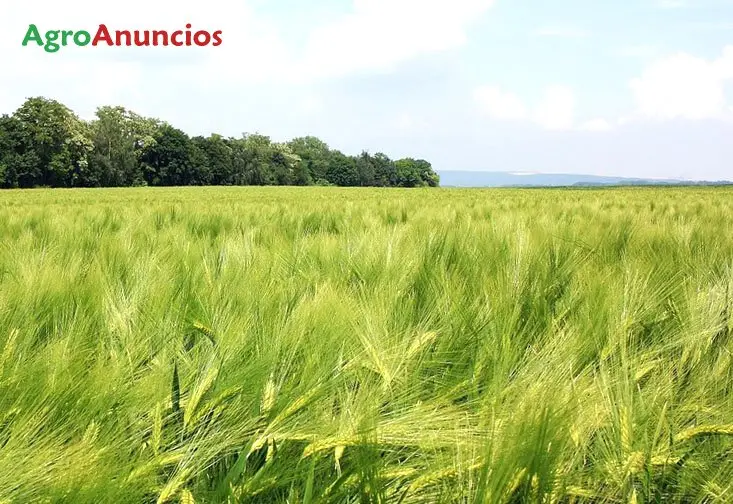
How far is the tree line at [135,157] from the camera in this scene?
1841 inches

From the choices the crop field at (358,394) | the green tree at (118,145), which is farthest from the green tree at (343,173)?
the crop field at (358,394)

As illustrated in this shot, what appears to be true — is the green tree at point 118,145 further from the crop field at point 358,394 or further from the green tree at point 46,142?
the crop field at point 358,394

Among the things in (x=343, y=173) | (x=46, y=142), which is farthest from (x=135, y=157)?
(x=343, y=173)

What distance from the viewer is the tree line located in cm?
4675

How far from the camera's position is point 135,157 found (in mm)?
55906

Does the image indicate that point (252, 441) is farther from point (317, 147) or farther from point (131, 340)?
point (317, 147)

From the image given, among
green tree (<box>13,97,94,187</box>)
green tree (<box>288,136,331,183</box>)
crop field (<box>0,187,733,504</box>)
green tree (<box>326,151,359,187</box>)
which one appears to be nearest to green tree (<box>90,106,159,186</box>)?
green tree (<box>13,97,94,187</box>)

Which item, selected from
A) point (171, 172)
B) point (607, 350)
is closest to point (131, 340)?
point (607, 350)

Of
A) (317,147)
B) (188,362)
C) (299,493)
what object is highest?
(317,147)

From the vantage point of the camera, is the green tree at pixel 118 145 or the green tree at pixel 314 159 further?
the green tree at pixel 314 159

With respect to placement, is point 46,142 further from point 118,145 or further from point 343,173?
point 343,173

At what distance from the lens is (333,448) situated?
72 cm

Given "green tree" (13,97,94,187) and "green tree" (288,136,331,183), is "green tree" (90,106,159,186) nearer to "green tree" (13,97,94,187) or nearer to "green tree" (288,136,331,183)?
"green tree" (13,97,94,187)

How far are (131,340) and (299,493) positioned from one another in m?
0.44
